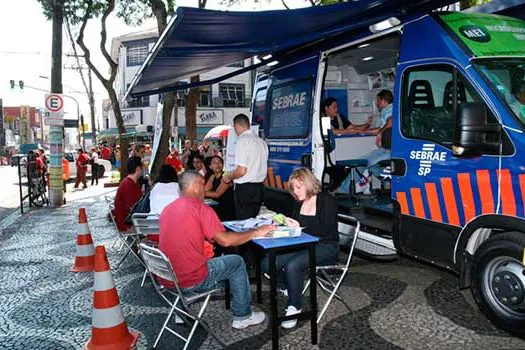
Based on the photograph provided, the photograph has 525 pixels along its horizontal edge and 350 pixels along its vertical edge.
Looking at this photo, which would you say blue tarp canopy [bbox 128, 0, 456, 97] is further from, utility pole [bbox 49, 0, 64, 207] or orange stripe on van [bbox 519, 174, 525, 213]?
utility pole [bbox 49, 0, 64, 207]

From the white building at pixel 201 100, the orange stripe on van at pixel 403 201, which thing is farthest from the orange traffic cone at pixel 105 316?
the white building at pixel 201 100

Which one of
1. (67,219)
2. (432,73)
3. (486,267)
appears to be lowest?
(67,219)

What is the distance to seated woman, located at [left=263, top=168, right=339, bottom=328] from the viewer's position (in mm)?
4109

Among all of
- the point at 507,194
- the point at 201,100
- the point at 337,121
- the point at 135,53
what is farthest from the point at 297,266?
the point at 135,53

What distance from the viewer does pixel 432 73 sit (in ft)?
14.5

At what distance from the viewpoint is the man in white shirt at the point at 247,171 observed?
6.08 m

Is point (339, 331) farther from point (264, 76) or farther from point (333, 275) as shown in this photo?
point (264, 76)

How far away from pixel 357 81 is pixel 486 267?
4.47 metres

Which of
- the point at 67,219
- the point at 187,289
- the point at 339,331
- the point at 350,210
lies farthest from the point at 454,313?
the point at 67,219

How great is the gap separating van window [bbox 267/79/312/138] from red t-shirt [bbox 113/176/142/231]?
84.9 inches

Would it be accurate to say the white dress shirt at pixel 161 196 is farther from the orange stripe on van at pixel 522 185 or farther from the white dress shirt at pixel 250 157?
the orange stripe on van at pixel 522 185

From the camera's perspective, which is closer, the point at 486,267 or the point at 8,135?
the point at 486,267

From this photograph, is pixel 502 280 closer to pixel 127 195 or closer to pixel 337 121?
pixel 337 121

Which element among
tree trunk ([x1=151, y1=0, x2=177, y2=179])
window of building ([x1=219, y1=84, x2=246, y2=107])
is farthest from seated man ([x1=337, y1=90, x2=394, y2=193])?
window of building ([x1=219, y1=84, x2=246, y2=107])
